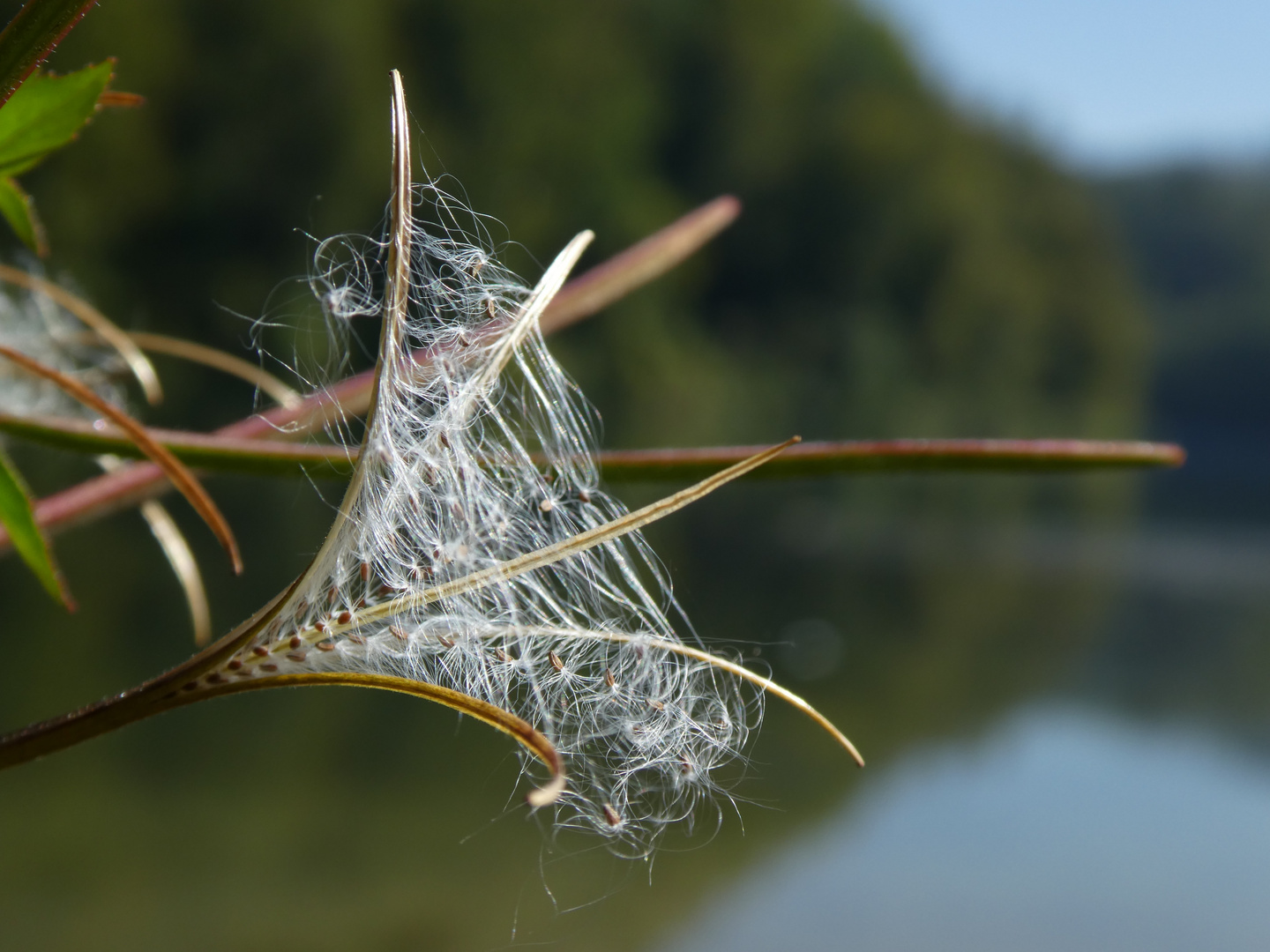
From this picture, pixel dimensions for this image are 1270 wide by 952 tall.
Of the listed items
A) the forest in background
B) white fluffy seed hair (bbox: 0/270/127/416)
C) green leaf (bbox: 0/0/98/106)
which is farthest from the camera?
the forest in background

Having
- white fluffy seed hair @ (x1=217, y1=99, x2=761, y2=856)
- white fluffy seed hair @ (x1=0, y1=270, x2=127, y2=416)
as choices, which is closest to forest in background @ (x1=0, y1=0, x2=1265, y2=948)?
white fluffy seed hair @ (x1=217, y1=99, x2=761, y2=856)

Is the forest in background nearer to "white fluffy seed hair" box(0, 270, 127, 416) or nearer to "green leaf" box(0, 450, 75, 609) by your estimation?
"green leaf" box(0, 450, 75, 609)

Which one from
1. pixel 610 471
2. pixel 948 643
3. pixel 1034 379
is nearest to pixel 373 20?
pixel 948 643

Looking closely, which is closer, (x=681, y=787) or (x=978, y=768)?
(x=681, y=787)

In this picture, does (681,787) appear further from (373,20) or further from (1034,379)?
(1034,379)

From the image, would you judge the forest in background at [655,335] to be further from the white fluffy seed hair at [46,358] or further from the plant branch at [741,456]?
the white fluffy seed hair at [46,358]

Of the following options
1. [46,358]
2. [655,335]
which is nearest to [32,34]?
[46,358]
